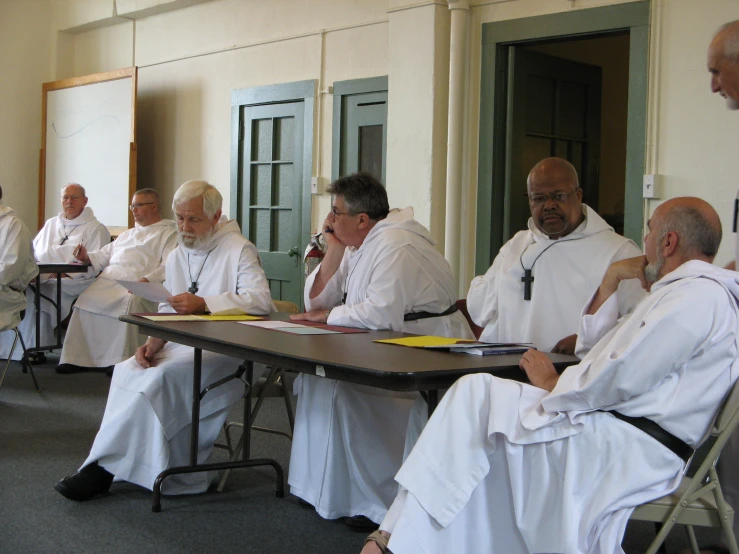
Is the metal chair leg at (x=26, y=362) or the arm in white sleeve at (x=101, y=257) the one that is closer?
the metal chair leg at (x=26, y=362)

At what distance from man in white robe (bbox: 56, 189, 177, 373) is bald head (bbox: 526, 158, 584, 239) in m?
3.94

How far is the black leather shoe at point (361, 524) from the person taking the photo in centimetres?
349

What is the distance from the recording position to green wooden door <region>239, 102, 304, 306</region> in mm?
7522

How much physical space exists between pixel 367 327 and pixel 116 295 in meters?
4.01

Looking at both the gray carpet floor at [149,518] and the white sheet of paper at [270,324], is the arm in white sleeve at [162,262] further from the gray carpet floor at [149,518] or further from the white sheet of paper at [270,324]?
the white sheet of paper at [270,324]

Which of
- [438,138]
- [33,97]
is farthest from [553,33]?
[33,97]

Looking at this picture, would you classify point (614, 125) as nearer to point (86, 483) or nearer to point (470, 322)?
point (470, 322)

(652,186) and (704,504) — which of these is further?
(652,186)

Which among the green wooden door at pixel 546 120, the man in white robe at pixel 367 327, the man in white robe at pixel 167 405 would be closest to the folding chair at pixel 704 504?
the man in white robe at pixel 367 327

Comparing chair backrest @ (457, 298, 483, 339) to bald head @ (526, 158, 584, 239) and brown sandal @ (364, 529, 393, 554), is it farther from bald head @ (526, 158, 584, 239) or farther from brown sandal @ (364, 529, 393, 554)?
brown sandal @ (364, 529, 393, 554)

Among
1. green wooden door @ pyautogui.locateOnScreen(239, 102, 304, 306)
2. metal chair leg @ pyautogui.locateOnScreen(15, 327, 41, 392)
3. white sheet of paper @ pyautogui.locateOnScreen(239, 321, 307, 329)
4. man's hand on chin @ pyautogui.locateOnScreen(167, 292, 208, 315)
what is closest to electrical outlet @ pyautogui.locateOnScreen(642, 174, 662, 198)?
white sheet of paper @ pyautogui.locateOnScreen(239, 321, 307, 329)

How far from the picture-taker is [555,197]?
3.81 m

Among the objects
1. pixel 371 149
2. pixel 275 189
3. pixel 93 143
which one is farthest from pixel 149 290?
pixel 93 143

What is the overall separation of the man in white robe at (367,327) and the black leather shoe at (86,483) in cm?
83
